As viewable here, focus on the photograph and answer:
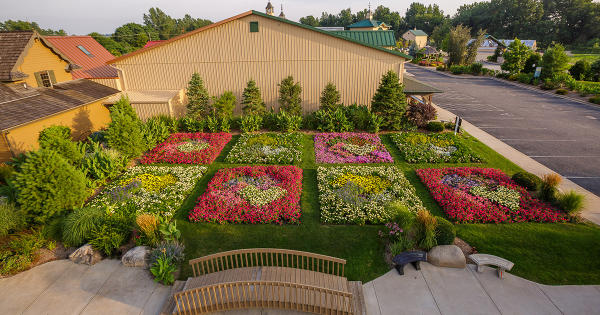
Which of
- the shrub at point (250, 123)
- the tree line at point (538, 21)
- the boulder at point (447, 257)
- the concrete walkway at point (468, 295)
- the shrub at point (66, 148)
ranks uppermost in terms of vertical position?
the tree line at point (538, 21)

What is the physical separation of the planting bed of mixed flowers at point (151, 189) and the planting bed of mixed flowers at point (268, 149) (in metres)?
2.61

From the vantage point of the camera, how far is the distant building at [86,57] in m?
28.0

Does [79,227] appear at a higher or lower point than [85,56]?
lower

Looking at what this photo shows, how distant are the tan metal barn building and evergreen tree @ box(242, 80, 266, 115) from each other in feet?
3.72

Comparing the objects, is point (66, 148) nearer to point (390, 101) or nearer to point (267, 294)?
point (267, 294)

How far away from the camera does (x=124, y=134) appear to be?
16.5 metres

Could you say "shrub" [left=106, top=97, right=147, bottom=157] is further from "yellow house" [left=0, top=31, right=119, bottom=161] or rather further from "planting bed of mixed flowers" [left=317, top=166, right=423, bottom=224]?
"planting bed of mixed flowers" [left=317, top=166, right=423, bottom=224]

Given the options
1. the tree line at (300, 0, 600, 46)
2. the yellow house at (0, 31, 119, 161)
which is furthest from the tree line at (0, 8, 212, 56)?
the tree line at (300, 0, 600, 46)

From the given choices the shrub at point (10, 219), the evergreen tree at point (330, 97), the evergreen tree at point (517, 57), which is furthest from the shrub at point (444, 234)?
the evergreen tree at point (517, 57)

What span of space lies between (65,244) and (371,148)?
16.1 meters

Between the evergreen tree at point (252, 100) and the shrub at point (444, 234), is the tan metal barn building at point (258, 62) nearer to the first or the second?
the evergreen tree at point (252, 100)

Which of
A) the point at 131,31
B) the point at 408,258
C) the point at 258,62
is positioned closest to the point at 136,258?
the point at 408,258

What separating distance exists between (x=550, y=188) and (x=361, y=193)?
27.6 ft

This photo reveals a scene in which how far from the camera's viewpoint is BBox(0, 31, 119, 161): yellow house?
51.1 ft
